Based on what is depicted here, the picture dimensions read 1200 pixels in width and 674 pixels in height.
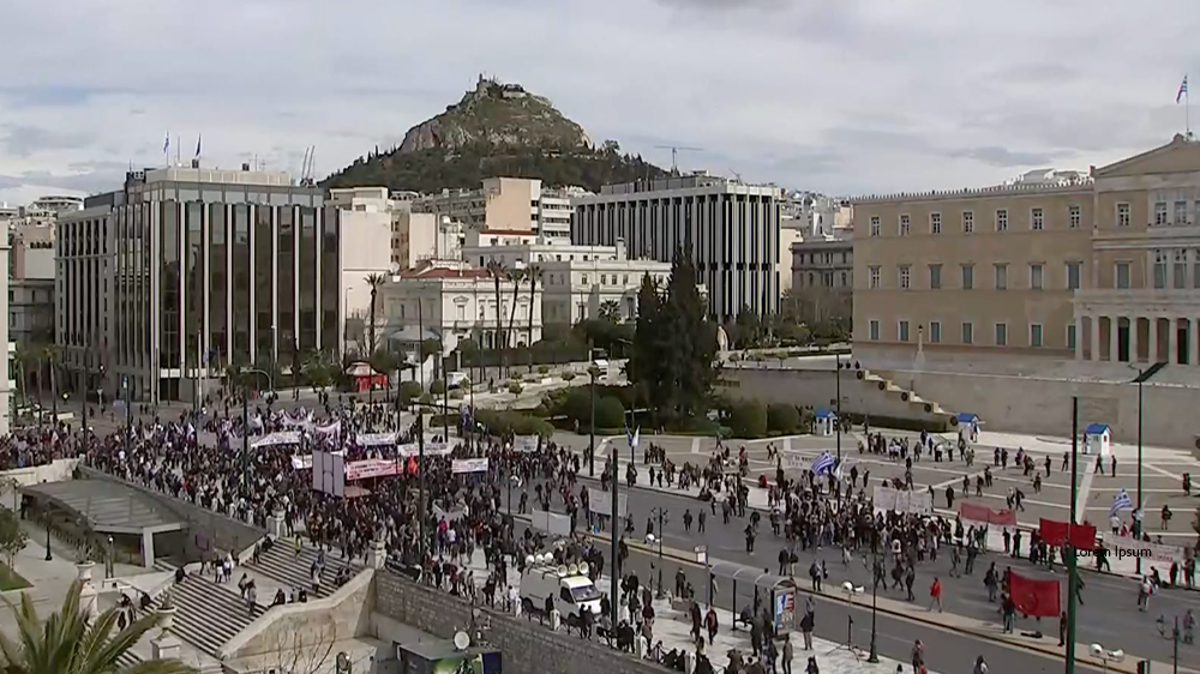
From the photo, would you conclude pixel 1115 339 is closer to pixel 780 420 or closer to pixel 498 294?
pixel 780 420

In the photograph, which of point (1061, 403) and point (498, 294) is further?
point (498, 294)

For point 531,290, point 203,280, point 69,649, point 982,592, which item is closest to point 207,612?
→ point 69,649

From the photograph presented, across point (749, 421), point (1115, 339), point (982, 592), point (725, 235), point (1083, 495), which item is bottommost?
point (982, 592)

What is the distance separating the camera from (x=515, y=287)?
9419 cm

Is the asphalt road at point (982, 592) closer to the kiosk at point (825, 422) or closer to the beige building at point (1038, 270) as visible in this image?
the kiosk at point (825, 422)

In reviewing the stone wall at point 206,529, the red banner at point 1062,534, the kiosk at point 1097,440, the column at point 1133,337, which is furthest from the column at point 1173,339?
the stone wall at point 206,529

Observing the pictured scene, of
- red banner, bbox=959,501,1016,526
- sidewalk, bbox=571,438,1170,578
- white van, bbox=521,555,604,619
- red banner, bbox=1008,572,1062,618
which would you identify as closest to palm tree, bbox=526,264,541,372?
sidewalk, bbox=571,438,1170,578

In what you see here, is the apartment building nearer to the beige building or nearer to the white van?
the beige building

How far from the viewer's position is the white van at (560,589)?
1137 inches

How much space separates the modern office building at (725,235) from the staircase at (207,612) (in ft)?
317

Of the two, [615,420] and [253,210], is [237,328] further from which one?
[615,420]

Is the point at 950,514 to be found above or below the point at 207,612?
above

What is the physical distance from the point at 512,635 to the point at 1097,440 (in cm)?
3274

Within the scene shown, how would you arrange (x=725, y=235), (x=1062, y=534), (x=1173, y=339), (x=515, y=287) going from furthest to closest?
1. (x=725, y=235)
2. (x=515, y=287)
3. (x=1173, y=339)
4. (x=1062, y=534)
